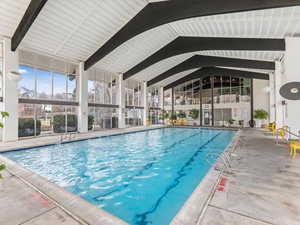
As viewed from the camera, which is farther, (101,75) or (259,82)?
(259,82)

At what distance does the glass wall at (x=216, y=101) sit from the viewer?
1642cm

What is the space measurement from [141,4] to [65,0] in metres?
3.42

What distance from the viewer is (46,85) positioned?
31.9 feet

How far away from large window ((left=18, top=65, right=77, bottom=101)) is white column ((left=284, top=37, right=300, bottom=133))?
12488 millimetres

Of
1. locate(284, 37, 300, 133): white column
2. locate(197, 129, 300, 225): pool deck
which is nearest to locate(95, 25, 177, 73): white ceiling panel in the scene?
locate(284, 37, 300, 133): white column

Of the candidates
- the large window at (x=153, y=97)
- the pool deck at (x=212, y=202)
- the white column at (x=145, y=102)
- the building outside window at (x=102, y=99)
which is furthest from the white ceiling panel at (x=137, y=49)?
the pool deck at (x=212, y=202)

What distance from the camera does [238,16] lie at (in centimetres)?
628

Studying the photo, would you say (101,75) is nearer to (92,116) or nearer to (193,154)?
(92,116)

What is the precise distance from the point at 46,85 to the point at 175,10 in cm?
881

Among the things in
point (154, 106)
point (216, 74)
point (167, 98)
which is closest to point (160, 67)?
point (154, 106)

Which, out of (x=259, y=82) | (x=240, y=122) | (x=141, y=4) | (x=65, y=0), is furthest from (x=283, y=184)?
(x=259, y=82)

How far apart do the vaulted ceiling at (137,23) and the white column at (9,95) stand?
75cm

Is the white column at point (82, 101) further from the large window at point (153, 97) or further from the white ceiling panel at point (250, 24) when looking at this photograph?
the large window at point (153, 97)

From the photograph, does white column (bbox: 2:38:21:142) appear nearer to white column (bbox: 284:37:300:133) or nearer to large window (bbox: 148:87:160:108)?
white column (bbox: 284:37:300:133)
